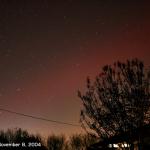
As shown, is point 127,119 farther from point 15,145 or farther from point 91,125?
point 15,145

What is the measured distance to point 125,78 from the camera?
2297 centimetres

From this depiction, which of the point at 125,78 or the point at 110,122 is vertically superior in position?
the point at 125,78

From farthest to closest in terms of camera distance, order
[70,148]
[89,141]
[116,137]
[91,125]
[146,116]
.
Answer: [70,148]
[89,141]
[116,137]
[91,125]
[146,116]

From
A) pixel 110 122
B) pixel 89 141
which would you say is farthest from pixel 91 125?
pixel 89 141

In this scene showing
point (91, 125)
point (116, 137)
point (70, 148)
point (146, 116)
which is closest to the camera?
point (146, 116)

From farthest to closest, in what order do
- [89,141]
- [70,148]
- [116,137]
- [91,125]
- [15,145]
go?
[70,148], [89,141], [15,145], [116,137], [91,125]

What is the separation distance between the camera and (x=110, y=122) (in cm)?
2334

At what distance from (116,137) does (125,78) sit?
19.4ft

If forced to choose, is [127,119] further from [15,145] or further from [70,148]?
[70,148]

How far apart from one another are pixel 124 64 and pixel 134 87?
1.65 meters

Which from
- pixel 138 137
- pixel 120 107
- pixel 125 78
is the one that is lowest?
pixel 138 137

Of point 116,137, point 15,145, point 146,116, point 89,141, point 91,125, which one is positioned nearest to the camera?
point 146,116

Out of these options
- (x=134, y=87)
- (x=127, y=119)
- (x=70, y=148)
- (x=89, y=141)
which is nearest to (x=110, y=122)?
(x=127, y=119)

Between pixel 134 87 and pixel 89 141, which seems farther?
pixel 89 141
